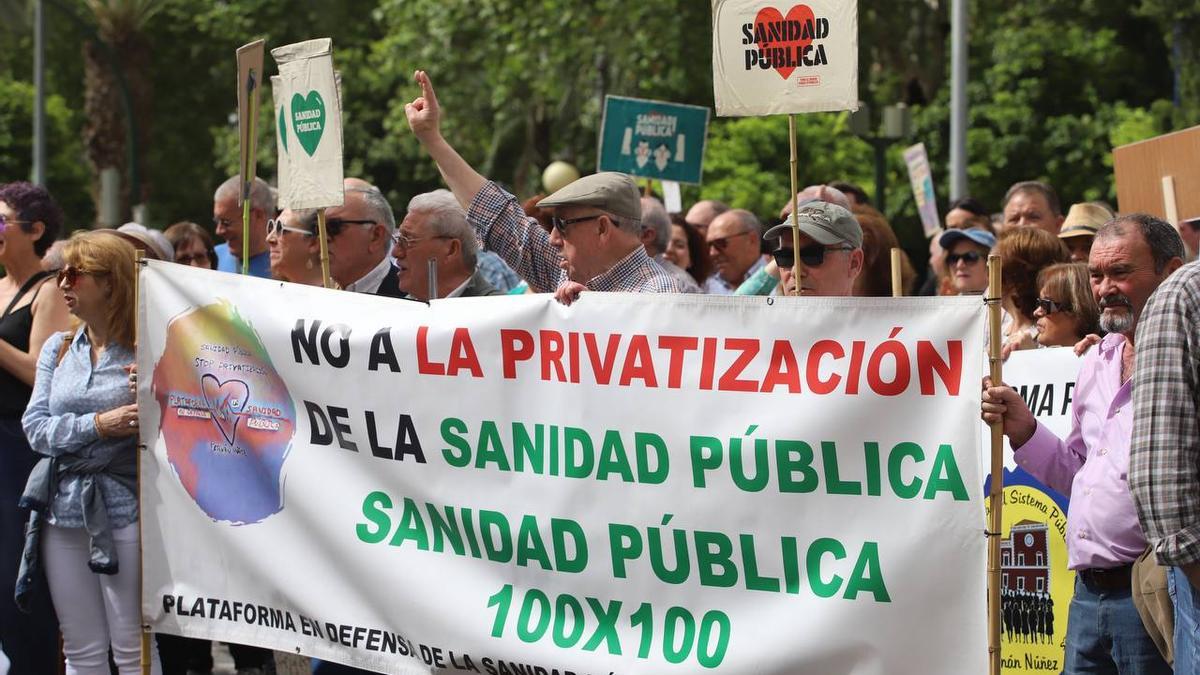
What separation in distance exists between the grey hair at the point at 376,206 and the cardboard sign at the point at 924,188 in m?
5.28

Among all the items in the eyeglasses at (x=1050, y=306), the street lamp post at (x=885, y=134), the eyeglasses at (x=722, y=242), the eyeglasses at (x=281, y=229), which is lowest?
the eyeglasses at (x=1050, y=306)

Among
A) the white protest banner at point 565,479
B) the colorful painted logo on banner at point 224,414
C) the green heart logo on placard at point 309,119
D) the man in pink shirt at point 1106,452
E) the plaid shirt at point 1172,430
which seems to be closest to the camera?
the plaid shirt at point 1172,430

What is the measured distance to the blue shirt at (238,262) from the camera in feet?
25.7

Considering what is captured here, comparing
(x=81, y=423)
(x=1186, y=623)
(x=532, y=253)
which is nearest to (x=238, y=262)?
(x=81, y=423)

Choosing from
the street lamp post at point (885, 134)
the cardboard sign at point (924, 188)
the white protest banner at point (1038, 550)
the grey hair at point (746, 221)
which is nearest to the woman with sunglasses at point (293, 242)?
the white protest banner at point (1038, 550)

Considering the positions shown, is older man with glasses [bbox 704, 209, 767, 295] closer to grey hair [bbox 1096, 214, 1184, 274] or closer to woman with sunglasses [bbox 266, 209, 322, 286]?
woman with sunglasses [bbox 266, 209, 322, 286]

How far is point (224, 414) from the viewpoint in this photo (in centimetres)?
515

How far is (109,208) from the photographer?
73.0 ft

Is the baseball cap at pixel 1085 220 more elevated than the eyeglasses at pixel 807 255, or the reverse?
the baseball cap at pixel 1085 220

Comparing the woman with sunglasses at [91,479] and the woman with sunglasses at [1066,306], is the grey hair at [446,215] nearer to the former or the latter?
the woman with sunglasses at [91,479]

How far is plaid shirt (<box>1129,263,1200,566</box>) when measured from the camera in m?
3.39

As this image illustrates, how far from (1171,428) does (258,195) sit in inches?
205

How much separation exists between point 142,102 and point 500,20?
8.82 metres

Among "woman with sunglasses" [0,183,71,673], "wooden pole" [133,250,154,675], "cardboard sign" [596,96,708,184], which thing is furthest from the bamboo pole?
"cardboard sign" [596,96,708,184]
